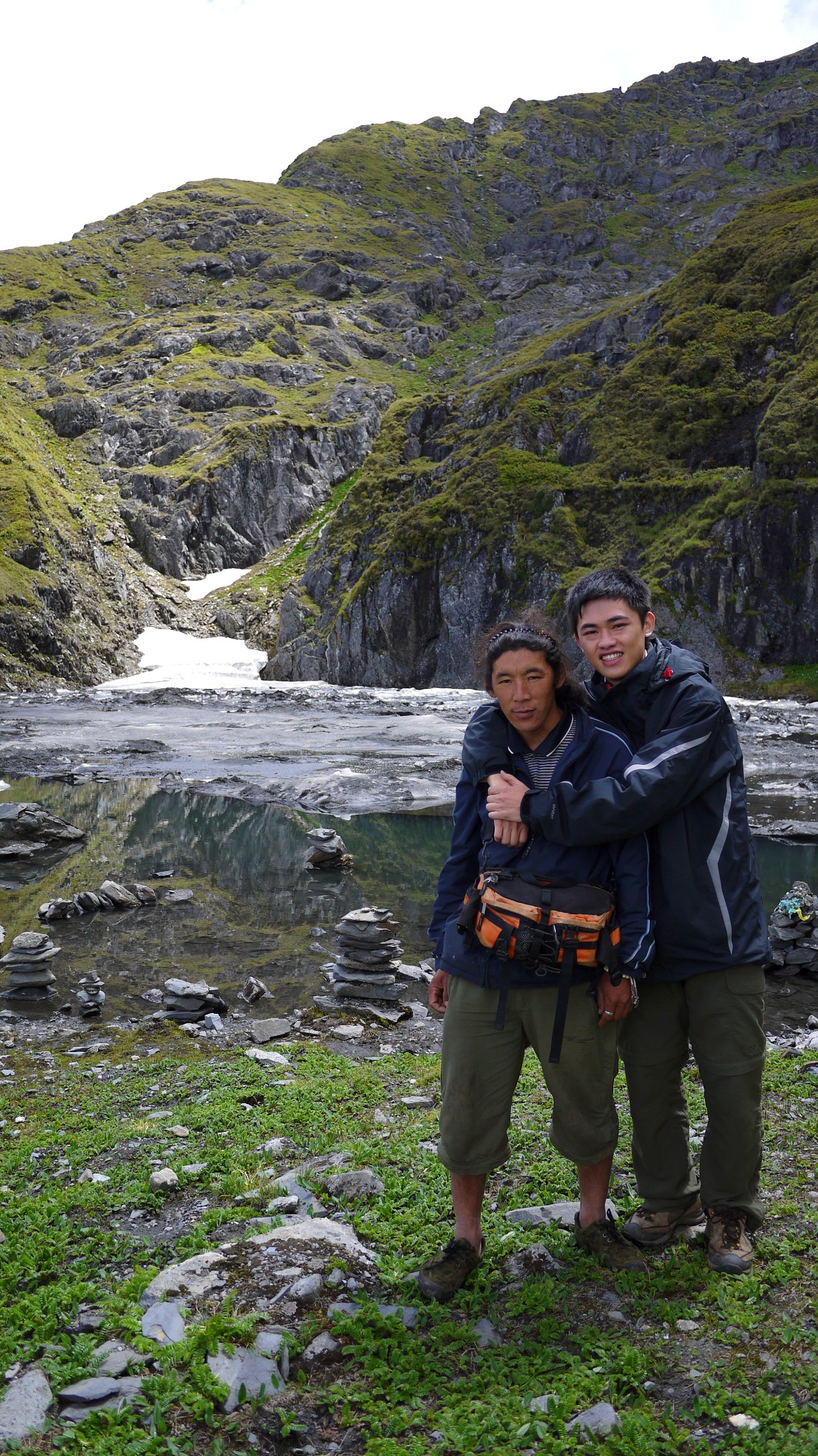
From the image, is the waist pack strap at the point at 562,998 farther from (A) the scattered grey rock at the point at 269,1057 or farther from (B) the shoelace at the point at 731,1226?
(A) the scattered grey rock at the point at 269,1057

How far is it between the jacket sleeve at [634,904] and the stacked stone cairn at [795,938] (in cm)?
824

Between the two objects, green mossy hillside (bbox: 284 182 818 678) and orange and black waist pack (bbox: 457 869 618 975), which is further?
green mossy hillside (bbox: 284 182 818 678)

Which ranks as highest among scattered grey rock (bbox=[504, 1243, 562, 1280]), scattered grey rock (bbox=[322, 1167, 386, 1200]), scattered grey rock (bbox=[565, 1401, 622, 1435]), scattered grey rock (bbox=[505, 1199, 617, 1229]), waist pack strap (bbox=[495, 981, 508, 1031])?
waist pack strap (bbox=[495, 981, 508, 1031])

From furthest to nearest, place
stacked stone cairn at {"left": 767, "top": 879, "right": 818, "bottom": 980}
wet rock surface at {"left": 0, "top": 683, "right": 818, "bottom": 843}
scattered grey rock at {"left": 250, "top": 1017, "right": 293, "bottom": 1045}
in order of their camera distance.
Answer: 1. wet rock surface at {"left": 0, "top": 683, "right": 818, "bottom": 843}
2. stacked stone cairn at {"left": 767, "top": 879, "right": 818, "bottom": 980}
3. scattered grey rock at {"left": 250, "top": 1017, "right": 293, "bottom": 1045}

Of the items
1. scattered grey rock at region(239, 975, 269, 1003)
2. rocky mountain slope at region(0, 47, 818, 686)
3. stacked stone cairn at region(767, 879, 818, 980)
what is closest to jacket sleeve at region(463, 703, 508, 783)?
scattered grey rock at region(239, 975, 269, 1003)

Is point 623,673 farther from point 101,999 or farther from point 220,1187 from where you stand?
point 101,999

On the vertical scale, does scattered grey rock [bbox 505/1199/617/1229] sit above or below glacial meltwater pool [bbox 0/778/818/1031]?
above

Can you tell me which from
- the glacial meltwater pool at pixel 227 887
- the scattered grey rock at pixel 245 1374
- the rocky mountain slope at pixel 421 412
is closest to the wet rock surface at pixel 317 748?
the glacial meltwater pool at pixel 227 887

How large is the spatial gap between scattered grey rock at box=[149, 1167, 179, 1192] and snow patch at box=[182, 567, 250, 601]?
109m

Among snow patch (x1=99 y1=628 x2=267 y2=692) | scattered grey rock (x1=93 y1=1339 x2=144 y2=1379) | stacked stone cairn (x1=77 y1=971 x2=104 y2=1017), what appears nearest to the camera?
scattered grey rock (x1=93 y1=1339 x2=144 y2=1379)

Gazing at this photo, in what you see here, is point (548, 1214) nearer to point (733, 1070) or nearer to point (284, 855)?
point (733, 1070)

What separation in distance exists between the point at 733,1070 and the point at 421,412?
3468 inches

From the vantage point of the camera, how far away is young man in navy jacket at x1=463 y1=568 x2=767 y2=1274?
3.71 m

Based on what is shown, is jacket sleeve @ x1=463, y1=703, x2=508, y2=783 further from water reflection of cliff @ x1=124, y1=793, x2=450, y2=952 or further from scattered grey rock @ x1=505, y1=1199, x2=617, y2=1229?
water reflection of cliff @ x1=124, y1=793, x2=450, y2=952
